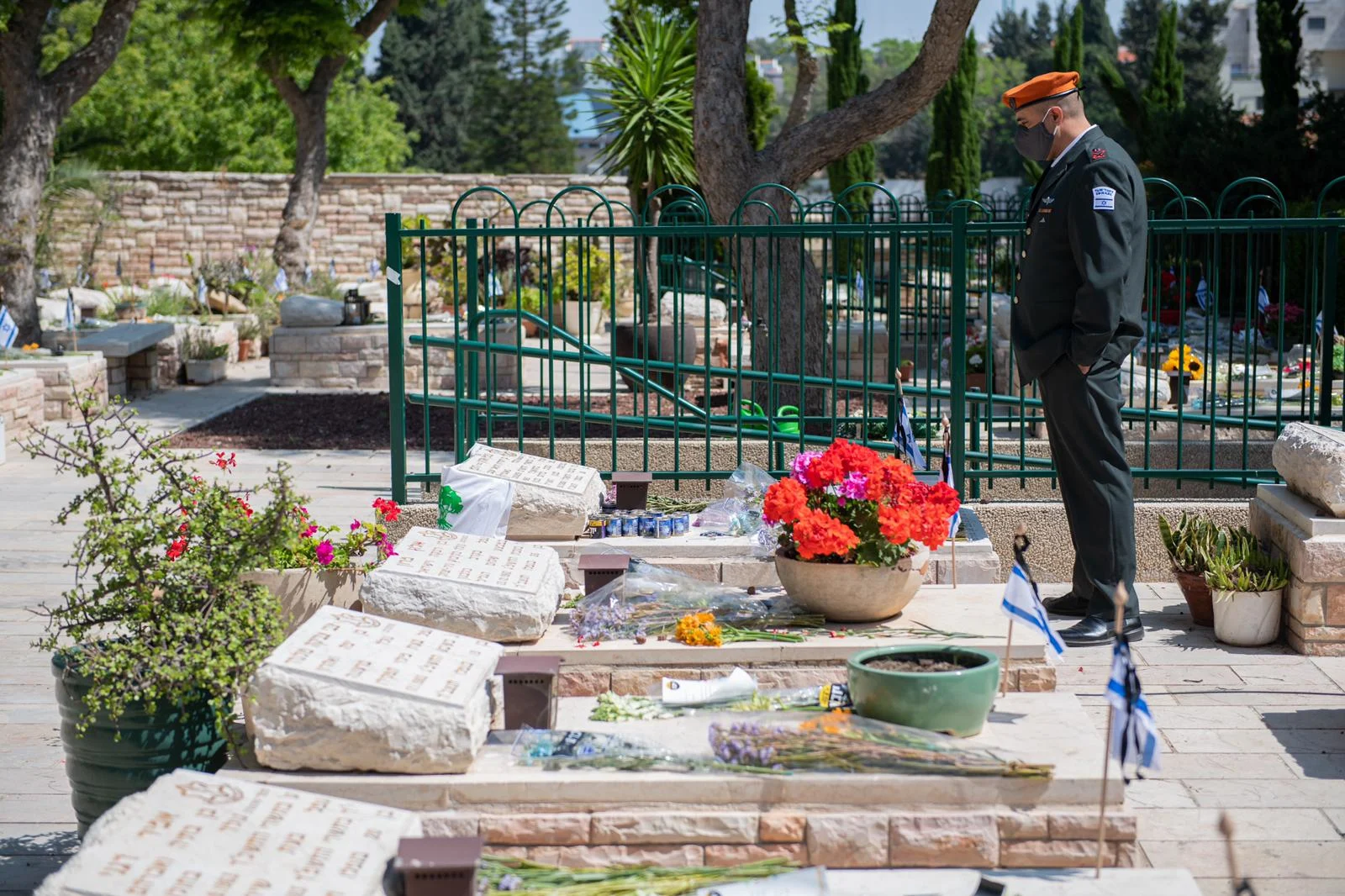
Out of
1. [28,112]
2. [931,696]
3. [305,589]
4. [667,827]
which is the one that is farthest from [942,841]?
[28,112]

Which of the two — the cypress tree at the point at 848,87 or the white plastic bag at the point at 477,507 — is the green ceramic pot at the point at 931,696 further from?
the cypress tree at the point at 848,87

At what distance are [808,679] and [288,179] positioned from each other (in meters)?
22.3

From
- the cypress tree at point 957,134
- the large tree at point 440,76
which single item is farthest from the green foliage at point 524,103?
the cypress tree at point 957,134

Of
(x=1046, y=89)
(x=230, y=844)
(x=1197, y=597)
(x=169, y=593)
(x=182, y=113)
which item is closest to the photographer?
(x=230, y=844)

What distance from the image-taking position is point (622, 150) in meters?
16.8

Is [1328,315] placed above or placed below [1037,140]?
below

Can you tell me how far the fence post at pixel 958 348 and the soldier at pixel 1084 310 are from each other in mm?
902

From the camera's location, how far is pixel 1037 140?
231 inches

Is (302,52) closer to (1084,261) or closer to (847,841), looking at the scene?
(1084,261)

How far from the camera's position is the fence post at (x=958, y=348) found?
694 cm

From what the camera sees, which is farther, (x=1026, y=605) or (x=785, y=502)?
(x=785, y=502)

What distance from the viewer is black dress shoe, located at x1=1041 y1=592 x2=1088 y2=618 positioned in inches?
244

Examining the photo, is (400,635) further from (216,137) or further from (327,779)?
(216,137)

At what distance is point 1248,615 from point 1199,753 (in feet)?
4.73
